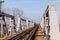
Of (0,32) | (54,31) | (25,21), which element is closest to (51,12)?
(54,31)

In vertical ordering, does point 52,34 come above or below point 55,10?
below

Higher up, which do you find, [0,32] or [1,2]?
[1,2]

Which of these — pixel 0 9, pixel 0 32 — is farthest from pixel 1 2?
pixel 0 32

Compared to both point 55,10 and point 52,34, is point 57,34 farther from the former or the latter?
point 55,10

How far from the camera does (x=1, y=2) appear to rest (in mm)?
27328

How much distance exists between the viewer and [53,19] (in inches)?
292

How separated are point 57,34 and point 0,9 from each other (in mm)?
20781

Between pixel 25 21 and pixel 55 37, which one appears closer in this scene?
pixel 55 37

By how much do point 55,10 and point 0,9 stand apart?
20667 mm

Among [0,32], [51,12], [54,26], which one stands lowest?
[0,32]

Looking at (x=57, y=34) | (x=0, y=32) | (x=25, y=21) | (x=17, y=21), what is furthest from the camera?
(x=25, y=21)

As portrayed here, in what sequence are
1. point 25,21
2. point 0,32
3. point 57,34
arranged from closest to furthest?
point 57,34, point 0,32, point 25,21

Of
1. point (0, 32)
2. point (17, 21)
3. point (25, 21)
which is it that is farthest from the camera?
point (25, 21)

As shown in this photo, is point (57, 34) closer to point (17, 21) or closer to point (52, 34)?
point (52, 34)
